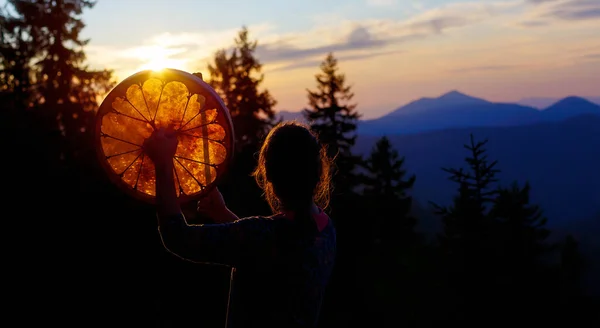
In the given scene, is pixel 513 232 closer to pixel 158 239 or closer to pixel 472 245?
pixel 472 245

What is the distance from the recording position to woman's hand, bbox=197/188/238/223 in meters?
2.98

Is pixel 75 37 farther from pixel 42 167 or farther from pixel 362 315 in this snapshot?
pixel 362 315

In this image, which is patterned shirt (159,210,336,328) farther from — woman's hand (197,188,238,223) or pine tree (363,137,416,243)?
pine tree (363,137,416,243)

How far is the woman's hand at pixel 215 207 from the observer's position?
2982mm

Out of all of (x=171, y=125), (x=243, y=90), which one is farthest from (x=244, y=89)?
(x=171, y=125)

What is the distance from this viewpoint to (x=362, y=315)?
19.4 metres

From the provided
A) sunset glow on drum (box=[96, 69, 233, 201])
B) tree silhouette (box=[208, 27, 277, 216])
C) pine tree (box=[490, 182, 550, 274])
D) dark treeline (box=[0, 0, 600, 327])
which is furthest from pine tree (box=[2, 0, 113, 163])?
sunset glow on drum (box=[96, 69, 233, 201])

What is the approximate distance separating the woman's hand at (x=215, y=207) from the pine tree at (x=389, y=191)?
39.9m

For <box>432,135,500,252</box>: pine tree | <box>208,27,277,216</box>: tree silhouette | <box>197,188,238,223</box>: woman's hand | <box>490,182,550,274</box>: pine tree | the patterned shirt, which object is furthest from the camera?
<box>208,27,277,216</box>: tree silhouette

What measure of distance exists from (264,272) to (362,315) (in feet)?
58.5

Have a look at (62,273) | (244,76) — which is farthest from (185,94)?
(244,76)

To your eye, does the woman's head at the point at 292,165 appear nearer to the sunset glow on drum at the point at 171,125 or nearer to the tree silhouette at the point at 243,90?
Answer: the sunset glow on drum at the point at 171,125

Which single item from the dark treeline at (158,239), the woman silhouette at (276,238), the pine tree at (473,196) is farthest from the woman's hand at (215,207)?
the pine tree at (473,196)

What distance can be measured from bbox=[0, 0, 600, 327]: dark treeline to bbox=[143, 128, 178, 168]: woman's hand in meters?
2.87
